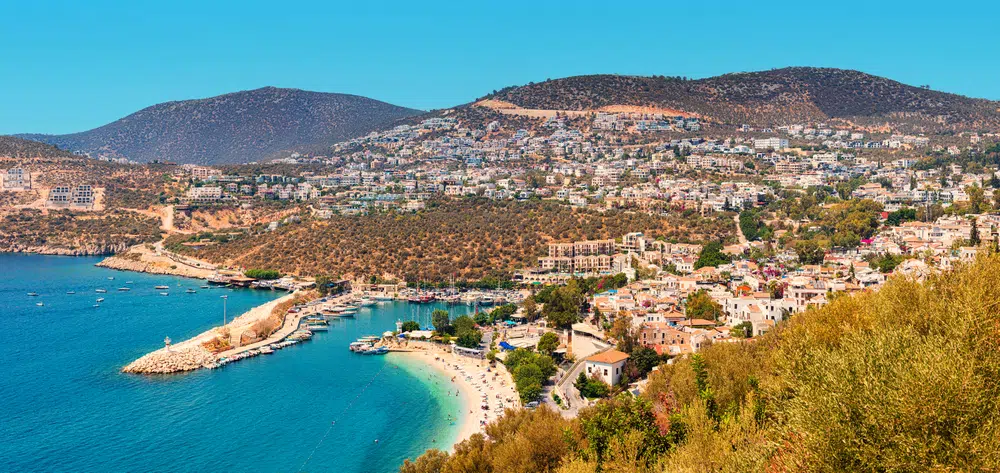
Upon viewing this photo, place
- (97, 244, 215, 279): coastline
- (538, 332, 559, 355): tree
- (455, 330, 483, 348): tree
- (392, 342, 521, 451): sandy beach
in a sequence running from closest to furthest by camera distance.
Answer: (392, 342, 521, 451): sandy beach, (538, 332, 559, 355): tree, (455, 330, 483, 348): tree, (97, 244, 215, 279): coastline

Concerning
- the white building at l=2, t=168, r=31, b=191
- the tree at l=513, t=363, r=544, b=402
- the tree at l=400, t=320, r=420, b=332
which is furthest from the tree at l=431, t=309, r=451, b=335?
the white building at l=2, t=168, r=31, b=191

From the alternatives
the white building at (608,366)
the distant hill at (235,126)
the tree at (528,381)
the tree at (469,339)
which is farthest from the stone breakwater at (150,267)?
the distant hill at (235,126)

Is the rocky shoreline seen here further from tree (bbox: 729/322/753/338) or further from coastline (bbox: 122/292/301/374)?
tree (bbox: 729/322/753/338)

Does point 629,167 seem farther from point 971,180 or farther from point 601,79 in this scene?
point 601,79

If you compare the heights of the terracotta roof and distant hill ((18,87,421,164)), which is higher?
distant hill ((18,87,421,164))

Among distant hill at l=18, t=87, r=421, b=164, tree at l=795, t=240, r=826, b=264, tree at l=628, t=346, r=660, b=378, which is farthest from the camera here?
distant hill at l=18, t=87, r=421, b=164

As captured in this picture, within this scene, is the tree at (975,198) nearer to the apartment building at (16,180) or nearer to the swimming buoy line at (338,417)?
the swimming buoy line at (338,417)

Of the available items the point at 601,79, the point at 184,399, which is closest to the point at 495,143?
the point at 601,79
